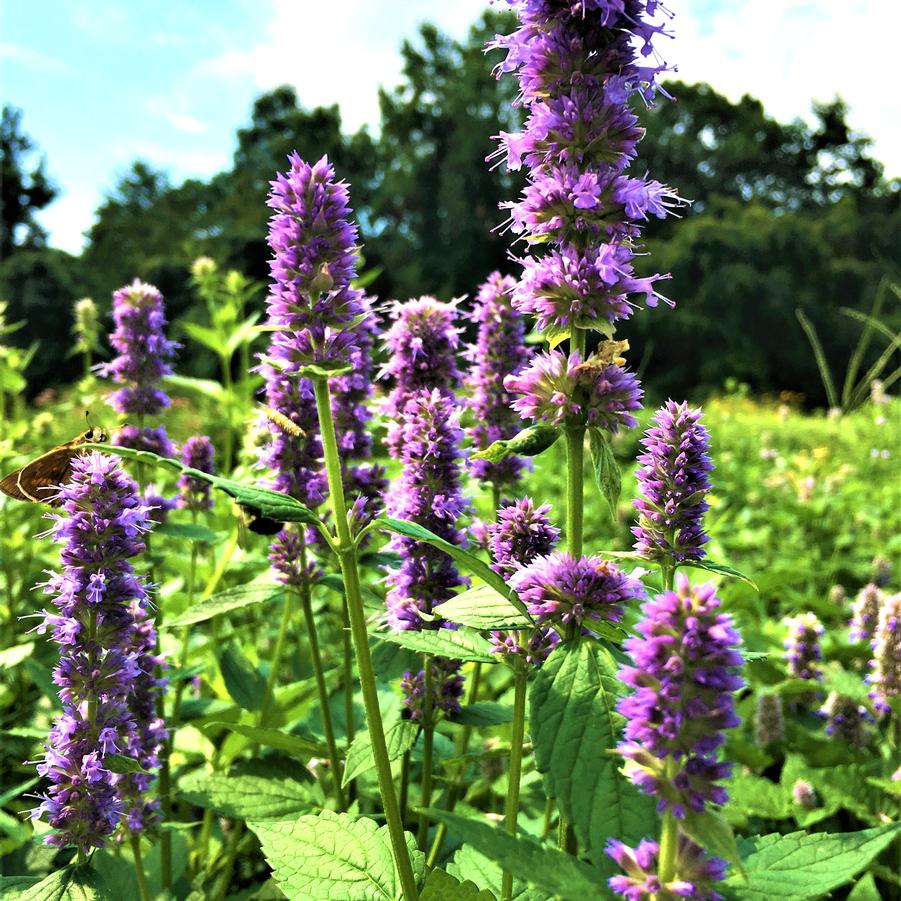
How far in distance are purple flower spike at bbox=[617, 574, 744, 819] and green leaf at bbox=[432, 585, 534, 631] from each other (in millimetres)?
352

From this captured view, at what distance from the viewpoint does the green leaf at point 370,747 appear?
2.12m

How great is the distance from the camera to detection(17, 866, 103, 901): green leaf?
5.97 ft

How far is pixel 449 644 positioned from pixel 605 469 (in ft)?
1.68

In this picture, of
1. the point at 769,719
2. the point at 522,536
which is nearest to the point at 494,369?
the point at 522,536

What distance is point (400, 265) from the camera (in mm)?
34500

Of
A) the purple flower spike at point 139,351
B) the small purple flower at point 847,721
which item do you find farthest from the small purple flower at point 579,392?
the small purple flower at point 847,721

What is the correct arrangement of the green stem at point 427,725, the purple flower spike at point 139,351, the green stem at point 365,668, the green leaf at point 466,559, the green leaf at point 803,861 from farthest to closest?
the purple flower spike at point 139,351
the green stem at point 427,725
the green stem at point 365,668
the green leaf at point 466,559
the green leaf at point 803,861

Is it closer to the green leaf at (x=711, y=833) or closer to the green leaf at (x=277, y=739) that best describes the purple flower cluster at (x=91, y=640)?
the green leaf at (x=277, y=739)

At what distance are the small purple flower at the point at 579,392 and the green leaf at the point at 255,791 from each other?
168cm

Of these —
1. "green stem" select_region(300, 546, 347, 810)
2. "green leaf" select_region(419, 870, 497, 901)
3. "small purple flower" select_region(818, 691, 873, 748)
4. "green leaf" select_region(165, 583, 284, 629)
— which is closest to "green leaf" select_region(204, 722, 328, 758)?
"green stem" select_region(300, 546, 347, 810)

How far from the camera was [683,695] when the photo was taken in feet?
3.79

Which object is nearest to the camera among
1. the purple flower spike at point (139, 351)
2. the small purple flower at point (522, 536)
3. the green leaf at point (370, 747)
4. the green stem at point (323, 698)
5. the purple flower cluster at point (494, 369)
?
the small purple flower at point (522, 536)

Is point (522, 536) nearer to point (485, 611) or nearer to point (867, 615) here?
point (485, 611)

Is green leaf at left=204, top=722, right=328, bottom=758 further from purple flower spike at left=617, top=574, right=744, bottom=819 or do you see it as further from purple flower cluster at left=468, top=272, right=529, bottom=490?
→ purple flower spike at left=617, top=574, right=744, bottom=819
